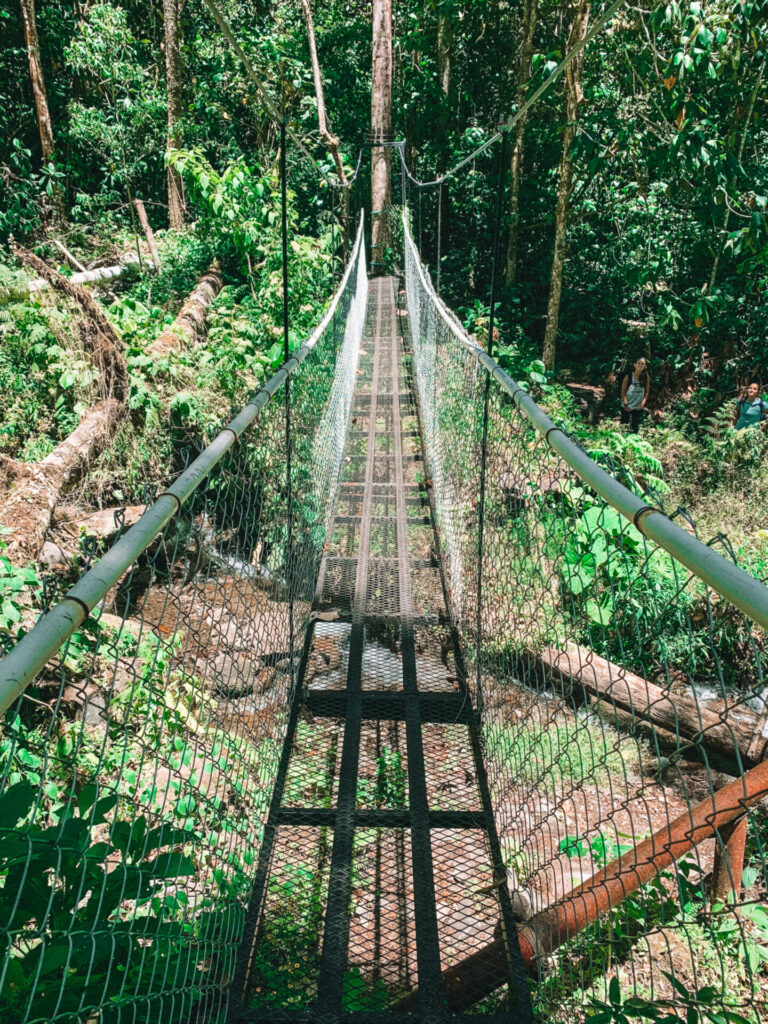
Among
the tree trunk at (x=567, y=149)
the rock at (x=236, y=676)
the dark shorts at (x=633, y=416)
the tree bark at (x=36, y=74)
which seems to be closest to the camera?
the rock at (x=236, y=676)

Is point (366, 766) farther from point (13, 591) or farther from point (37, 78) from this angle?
point (37, 78)

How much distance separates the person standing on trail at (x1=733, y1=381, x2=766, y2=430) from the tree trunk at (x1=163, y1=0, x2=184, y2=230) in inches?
294

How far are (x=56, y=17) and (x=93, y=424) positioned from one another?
10.3m

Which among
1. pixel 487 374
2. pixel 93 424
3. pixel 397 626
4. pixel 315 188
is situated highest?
pixel 315 188

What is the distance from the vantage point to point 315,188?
10.2 m

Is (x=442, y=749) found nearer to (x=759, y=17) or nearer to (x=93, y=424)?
(x=93, y=424)

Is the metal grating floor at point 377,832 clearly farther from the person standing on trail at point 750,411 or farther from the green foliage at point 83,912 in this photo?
the person standing on trail at point 750,411

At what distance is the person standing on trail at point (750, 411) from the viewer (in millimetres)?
7309

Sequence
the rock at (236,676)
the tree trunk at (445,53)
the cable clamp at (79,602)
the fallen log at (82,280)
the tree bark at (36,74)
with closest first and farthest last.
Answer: the cable clamp at (79,602), the rock at (236,676), the fallen log at (82,280), the tree bark at (36,74), the tree trunk at (445,53)

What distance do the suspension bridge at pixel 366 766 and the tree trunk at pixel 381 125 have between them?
6.99 metres

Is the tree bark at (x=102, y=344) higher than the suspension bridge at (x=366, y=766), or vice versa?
the tree bark at (x=102, y=344)

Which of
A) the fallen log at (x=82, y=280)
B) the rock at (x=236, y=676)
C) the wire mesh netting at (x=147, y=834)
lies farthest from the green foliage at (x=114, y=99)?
the rock at (x=236, y=676)

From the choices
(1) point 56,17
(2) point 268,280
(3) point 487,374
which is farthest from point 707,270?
(1) point 56,17

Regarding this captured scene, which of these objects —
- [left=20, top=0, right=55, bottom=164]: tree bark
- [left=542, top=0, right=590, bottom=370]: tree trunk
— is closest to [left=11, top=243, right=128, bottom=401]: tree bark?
[left=542, top=0, right=590, bottom=370]: tree trunk
